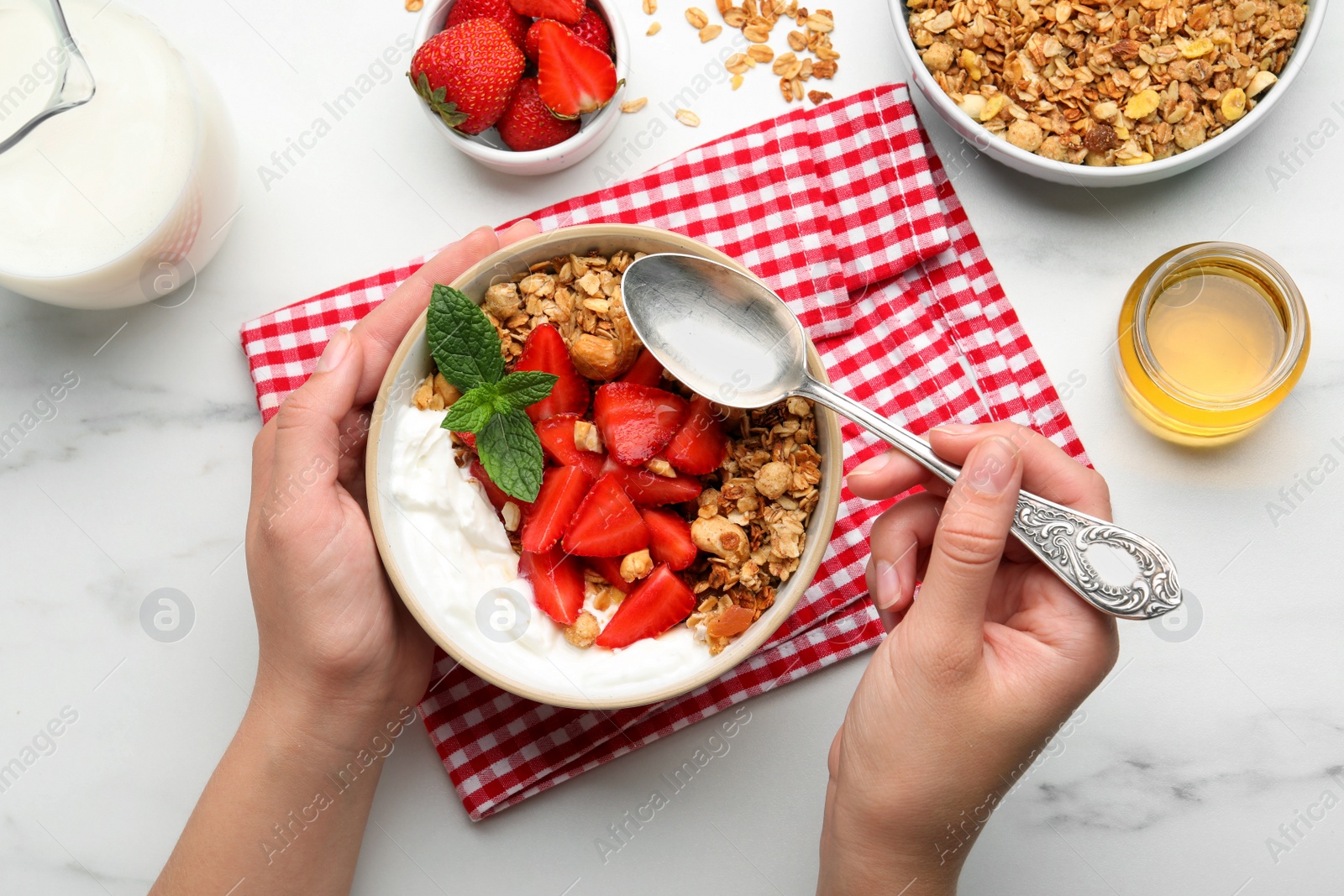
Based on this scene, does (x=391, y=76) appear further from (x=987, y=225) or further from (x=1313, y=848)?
(x=1313, y=848)

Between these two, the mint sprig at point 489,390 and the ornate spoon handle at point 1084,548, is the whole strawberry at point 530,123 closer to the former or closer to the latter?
the mint sprig at point 489,390

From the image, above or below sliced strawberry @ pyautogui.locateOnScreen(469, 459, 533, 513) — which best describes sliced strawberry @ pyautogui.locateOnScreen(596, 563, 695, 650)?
below

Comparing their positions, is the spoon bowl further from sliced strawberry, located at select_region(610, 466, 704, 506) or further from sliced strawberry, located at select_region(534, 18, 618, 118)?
sliced strawberry, located at select_region(534, 18, 618, 118)

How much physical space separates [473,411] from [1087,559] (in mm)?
698

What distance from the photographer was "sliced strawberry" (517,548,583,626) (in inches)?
44.7

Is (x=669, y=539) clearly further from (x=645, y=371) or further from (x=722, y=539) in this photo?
(x=645, y=371)

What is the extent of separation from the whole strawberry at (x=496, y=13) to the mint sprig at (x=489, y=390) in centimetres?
47

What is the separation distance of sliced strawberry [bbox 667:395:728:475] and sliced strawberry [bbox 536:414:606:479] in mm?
97

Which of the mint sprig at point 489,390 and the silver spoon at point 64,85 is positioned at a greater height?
the silver spoon at point 64,85

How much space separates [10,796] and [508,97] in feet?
4.18

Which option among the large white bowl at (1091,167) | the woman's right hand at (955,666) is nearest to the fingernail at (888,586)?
the woman's right hand at (955,666)

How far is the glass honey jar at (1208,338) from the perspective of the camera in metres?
1.29

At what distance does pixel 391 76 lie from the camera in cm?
143

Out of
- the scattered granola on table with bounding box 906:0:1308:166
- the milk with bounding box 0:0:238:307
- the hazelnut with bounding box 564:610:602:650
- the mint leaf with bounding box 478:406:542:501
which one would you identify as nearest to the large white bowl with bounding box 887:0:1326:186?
the scattered granola on table with bounding box 906:0:1308:166
